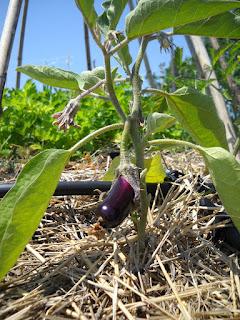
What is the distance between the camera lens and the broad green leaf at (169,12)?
565 millimetres

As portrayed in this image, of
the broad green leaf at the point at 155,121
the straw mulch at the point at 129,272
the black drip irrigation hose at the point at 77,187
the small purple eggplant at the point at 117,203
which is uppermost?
the broad green leaf at the point at 155,121

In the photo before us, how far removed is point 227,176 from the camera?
0.62m

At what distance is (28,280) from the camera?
68 centimetres

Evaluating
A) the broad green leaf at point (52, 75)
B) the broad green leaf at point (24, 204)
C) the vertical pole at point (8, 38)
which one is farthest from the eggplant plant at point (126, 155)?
the vertical pole at point (8, 38)

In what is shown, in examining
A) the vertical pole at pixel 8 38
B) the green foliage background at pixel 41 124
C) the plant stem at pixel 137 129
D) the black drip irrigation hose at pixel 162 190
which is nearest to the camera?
the plant stem at pixel 137 129

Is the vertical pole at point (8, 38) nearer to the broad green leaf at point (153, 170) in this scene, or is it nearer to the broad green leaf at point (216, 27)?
the broad green leaf at point (153, 170)

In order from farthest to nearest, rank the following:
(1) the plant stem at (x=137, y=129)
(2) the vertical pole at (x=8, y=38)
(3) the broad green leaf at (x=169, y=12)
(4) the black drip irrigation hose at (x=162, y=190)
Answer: (2) the vertical pole at (x=8, y=38), (4) the black drip irrigation hose at (x=162, y=190), (1) the plant stem at (x=137, y=129), (3) the broad green leaf at (x=169, y=12)

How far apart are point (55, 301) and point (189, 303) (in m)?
0.20

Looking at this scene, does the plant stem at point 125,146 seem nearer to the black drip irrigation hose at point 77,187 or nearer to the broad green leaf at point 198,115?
the broad green leaf at point 198,115

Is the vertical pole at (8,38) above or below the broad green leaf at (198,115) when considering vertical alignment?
above

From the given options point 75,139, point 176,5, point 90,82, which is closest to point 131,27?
point 176,5

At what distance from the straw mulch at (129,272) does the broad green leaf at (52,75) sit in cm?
29

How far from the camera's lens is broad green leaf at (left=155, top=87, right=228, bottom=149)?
72 centimetres

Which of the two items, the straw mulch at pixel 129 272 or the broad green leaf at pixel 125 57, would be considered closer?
the straw mulch at pixel 129 272
